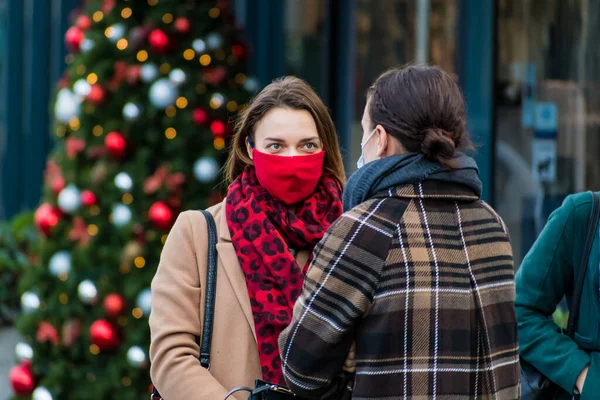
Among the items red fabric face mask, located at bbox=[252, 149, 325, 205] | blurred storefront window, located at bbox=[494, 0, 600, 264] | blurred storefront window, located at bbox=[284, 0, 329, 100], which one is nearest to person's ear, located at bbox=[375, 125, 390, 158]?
red fabric face mask, located at bbox=[252, 149, 325, 205]

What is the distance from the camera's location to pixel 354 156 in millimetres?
6855

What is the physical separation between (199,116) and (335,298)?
3.27 m

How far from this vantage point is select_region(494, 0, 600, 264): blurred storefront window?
4715 mm

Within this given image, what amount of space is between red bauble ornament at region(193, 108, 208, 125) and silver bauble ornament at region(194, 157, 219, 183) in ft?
0.70

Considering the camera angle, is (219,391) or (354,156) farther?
(354,156)

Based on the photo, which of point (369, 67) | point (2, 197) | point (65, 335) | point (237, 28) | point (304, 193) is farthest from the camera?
point (2, 197)

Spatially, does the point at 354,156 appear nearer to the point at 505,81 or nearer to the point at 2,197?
the point at 505,81

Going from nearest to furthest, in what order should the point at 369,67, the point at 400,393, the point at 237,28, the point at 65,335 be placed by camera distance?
1. the point at 400,393
2. the point at 65,335
3. the point at 237,28
4. the point at 369,67

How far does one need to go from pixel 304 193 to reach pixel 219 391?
2.02 feet

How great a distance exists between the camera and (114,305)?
16.3 ft

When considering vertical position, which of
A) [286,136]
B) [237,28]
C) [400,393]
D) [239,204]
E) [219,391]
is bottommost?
[219,391]

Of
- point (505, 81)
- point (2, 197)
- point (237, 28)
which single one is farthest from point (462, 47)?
point (2, 197)

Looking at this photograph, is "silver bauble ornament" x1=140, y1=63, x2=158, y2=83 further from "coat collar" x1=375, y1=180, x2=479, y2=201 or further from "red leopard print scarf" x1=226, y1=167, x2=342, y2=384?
"coat collar" x1=375, y1=180, x2=479, y2=201

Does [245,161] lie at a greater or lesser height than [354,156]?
greater
